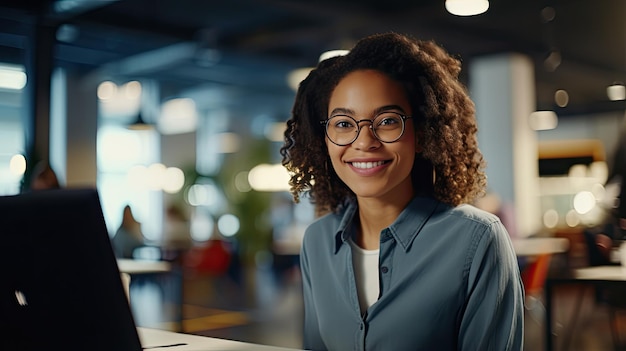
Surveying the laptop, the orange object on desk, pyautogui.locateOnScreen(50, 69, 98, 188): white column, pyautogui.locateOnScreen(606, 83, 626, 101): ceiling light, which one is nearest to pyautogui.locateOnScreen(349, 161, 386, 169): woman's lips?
the laptop

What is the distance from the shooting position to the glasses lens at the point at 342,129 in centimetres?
191

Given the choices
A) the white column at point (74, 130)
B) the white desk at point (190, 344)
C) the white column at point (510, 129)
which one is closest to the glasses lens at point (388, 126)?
the white desk at point (190, 344)

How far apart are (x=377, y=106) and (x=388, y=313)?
1.82 ft

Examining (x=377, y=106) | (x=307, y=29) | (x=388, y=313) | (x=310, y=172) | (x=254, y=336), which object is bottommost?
(x=254, y=336)

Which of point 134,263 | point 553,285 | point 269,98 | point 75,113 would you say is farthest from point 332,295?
point 269,98

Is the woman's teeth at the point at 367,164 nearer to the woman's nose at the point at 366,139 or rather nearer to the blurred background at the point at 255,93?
the woman's nose at the point at 366,139

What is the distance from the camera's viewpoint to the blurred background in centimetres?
845

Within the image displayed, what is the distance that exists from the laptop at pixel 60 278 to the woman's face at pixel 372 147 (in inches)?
31.9

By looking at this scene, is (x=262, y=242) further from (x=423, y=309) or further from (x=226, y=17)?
(x=423, y=309)

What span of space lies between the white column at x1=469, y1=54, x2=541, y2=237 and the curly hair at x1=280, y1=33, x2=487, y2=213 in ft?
26.8

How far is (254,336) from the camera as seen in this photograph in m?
6.67

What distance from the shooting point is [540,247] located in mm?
6273

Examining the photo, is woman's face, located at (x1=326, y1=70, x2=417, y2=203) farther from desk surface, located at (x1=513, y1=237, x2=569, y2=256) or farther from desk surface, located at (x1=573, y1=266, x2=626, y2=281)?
desk surface, located at (x1=513, y1=237, x2=569, y2=256)

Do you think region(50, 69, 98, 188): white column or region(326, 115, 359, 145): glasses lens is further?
region(50, 69, 98, 188): white column
